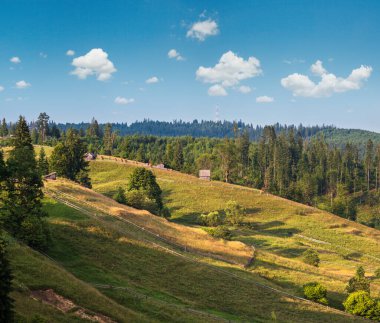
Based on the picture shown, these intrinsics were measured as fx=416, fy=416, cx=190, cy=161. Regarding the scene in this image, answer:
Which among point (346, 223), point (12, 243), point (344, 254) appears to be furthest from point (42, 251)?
point (346, 223)

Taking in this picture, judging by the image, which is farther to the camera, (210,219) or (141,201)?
(210,219)

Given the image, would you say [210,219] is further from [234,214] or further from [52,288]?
[52,288]

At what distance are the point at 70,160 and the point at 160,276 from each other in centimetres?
6963

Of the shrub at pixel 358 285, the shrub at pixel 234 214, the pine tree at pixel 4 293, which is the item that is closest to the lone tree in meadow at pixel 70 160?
the shrub at pixel 234 214

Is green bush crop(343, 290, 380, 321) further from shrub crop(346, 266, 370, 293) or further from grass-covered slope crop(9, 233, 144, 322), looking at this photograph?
grass-covered slope crop(9, 233, 144, 322)

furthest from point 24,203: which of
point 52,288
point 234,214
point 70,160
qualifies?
point 234,214

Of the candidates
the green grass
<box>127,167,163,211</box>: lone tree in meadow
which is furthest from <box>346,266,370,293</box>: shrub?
<box>127,167,163,211</box>: lone tree in meadow

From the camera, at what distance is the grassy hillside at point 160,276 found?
4336 centimetres

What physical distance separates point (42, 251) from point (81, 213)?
55.6 feet

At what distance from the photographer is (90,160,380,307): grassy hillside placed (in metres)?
70.1

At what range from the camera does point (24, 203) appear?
48.2 meters

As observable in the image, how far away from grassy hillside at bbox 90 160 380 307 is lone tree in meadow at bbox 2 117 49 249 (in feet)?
111

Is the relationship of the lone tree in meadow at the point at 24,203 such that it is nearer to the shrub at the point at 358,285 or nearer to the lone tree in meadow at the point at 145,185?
the shrub at the point at 358,285

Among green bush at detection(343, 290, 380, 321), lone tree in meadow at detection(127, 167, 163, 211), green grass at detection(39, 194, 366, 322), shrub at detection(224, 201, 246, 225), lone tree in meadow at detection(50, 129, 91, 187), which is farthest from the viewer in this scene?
shrub at detection(224, 201, 246, 225)
